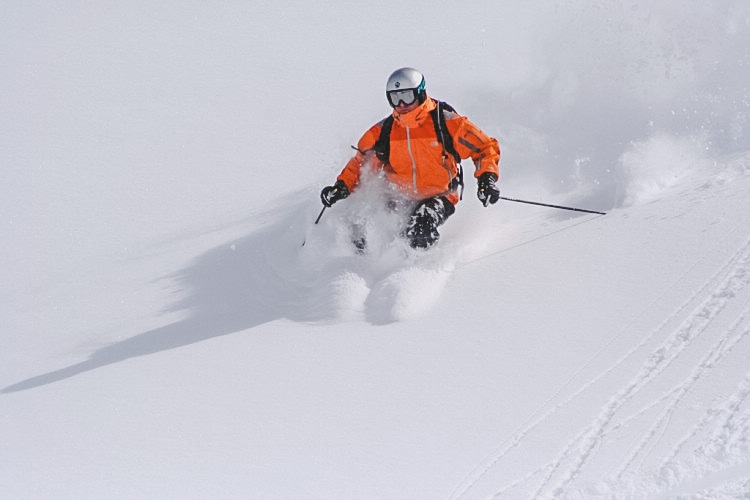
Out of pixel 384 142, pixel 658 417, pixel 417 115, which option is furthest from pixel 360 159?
pixel 658 417

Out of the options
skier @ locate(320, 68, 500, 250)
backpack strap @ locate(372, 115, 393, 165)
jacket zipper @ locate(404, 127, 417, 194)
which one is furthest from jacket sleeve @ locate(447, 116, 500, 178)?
backpack strap @ locate(372, 115, 393, 165)

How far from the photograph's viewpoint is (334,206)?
629cm

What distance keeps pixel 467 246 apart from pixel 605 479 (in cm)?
282

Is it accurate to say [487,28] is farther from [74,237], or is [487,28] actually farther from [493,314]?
[493,314]

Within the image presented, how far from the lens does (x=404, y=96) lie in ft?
18.0

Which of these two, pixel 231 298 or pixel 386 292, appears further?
pixel 231 298

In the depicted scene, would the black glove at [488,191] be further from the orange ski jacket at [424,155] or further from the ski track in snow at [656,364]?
the ski track in snow at [656,364]

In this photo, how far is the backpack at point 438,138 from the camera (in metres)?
5.72

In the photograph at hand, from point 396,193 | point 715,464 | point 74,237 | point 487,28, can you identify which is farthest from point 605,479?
point 487,28

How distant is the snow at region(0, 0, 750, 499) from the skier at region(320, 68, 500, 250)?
0.22 m

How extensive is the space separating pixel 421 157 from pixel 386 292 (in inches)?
51.2

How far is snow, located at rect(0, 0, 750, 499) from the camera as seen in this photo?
11.6ft

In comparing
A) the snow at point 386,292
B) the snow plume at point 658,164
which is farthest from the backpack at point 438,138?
the snow plume at point 658,164

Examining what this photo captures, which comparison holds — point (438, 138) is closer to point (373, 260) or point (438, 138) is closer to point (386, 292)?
point (373, 260)
